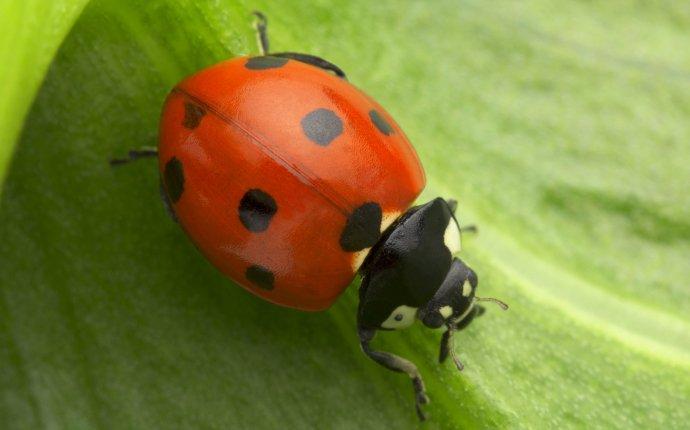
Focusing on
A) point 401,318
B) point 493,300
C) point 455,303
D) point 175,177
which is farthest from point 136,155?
point 493,300

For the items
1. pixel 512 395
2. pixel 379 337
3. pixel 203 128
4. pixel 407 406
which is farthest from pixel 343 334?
pixel 203 128

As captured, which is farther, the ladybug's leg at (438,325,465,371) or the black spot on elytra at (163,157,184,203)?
the ladybug's leg at (438,325,465,371)

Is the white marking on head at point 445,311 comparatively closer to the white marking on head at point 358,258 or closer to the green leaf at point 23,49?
the white marking on head at point 358,258

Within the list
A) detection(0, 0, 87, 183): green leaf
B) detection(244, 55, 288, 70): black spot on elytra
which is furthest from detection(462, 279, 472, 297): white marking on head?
detection(0, 0, 87, 183): green leaf

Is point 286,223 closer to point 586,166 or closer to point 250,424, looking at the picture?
point 250,424

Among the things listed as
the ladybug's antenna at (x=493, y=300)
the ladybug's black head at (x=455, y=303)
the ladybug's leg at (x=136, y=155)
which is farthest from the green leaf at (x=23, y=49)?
the ladybug's antenna at (x=493, y=300)

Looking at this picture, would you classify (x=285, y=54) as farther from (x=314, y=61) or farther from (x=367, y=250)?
(x=367, y=250)

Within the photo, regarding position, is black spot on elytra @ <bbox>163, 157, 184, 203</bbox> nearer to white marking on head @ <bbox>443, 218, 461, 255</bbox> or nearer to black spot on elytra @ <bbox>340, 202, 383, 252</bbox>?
black spot on elytra @ <bbox>340, 202, 383, 252</bbox>
